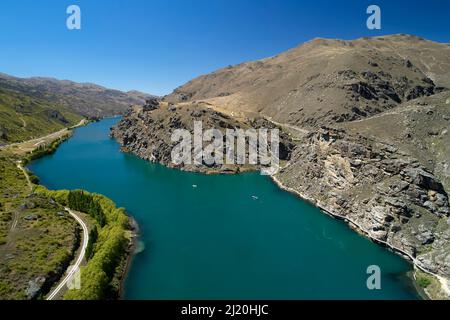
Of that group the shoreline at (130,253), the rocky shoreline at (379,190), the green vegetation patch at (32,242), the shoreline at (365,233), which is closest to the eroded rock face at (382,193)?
the rocky shoreline at (379,190)

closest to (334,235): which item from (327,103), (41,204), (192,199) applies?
(192,199)

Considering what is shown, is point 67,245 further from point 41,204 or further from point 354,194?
point 354,194

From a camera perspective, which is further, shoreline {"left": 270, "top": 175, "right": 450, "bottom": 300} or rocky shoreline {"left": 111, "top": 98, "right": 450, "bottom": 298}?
rocky shoreline {"left": 111, "top": 98, "right": 450, "bottom": 298}
